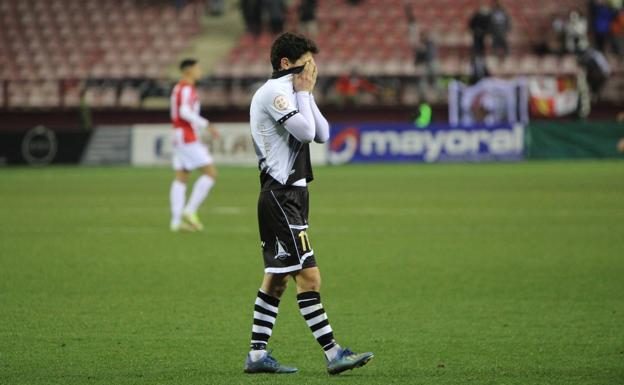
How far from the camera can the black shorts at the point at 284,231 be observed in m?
6.64

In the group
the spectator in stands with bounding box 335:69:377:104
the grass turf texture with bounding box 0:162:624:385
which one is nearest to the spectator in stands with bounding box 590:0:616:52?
the spectator in stands with bounding box 335:69:377:104

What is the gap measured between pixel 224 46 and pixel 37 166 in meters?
9.12

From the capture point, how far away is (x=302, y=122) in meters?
6.48

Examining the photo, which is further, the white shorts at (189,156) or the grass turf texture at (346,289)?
the white shorts at (189,156)

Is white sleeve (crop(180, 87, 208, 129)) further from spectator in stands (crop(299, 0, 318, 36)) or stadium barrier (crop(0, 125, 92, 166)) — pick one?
spectator in stands (crop(299, 0, 318, 36))

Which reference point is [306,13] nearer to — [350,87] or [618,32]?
[350,87]

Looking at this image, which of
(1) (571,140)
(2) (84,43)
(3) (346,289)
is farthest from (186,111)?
(2) (84,43)

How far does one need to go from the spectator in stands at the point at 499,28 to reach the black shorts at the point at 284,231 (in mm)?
26903

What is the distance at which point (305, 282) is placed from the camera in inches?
263

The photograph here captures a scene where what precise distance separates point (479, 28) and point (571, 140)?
14.9 feet

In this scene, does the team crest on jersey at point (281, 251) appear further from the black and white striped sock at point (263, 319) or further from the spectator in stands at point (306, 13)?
the spectator in stands at point (306, 13)

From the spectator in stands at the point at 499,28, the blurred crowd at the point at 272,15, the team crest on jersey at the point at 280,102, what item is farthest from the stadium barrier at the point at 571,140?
the team crest on jersey at the point at 280,102

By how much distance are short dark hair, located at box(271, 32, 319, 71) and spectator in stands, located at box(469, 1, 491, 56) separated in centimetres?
2654

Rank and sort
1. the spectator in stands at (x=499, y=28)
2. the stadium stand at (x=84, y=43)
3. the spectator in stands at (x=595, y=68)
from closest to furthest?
the spectator in stands at (x=595, y=68), the spectator in stands at (x=499, y=28), the stadium stand at (x=84, y=43)
